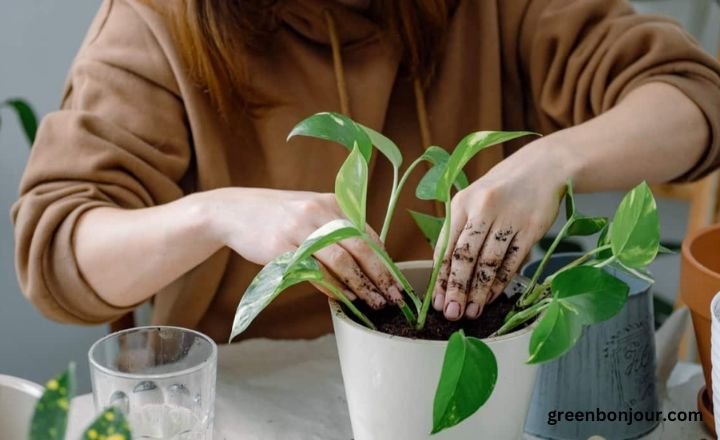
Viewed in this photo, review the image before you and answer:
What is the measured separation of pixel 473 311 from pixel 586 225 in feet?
0.30

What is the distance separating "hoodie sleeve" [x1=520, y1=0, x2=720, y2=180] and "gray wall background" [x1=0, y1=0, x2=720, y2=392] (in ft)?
2.09

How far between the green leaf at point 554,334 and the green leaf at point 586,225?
12cm

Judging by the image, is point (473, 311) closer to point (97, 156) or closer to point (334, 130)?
point (334, 130)

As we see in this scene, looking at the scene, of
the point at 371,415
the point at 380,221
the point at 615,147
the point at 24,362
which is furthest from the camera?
the point at 24,362

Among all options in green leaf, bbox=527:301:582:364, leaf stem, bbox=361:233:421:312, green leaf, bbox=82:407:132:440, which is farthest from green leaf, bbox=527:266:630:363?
green leaf, bbox=82:407:132:440

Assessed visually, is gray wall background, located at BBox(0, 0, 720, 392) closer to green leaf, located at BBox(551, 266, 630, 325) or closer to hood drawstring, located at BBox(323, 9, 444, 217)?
hood drawstring, located at BBox(323, 9, 444, 217)

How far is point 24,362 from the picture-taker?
1.38 metres

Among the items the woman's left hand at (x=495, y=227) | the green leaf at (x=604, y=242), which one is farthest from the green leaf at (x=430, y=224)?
the green leaf at (x=604, y=242)

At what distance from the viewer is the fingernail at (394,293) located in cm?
55

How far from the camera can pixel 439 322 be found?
53 cm

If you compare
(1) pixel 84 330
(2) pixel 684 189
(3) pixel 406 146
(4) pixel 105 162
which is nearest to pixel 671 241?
(2) pixel 684 189

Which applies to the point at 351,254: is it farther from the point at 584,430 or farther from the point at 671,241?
the point at 671,241

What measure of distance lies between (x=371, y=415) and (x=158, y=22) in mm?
491

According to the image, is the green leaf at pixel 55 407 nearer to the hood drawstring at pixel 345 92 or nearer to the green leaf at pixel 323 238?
the green leaf at pixel 323 238
